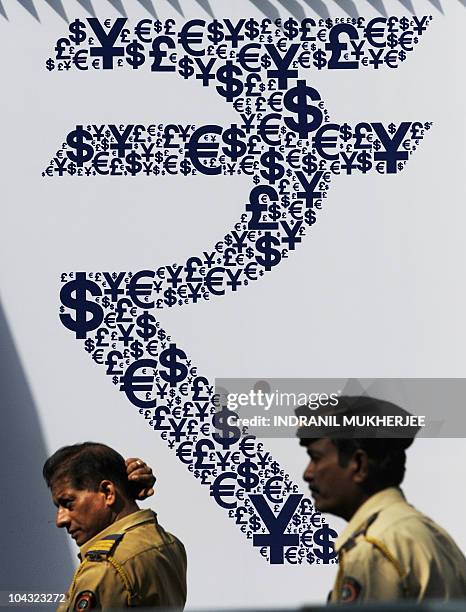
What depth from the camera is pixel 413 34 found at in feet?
19.7

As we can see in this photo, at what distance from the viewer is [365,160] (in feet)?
19.6

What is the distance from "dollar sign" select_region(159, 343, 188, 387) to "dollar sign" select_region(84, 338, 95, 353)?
0.24 m

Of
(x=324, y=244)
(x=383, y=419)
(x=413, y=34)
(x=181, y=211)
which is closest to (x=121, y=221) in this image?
(x=181, y=211)

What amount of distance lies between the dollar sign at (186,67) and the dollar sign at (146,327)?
Result: 805 mm

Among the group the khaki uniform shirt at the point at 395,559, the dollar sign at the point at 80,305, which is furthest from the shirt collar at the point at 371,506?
the dollar sign at the point at 80,305

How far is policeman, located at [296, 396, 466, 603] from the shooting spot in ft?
12.2

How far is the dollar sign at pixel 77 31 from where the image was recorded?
606cm

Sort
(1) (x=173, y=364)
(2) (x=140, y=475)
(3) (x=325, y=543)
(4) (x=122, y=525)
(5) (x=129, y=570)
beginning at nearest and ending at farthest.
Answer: (5) (x=129, y=570) → (4) (x=122, y=525) → (2) (x=140, y=475) → (3) (x=325, y=543) → (1) (x=173, y=364)

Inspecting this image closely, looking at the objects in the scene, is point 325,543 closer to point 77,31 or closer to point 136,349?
point 136,349

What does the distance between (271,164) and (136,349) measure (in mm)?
768

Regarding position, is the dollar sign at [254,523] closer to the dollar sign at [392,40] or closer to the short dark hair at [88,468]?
the short dark hair at [88,468]

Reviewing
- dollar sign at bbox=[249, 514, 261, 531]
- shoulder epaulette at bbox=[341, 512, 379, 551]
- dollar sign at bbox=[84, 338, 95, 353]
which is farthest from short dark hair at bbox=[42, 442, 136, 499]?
dollar sign at bbox=[84, 338, 95, 353]

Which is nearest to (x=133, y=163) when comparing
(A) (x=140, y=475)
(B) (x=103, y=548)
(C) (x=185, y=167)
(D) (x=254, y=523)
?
(C) (x=185, y=167)

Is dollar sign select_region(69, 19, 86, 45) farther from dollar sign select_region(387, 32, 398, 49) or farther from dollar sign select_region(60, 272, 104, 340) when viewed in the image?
dollar sign select_region(387, 32, 398, 49)
